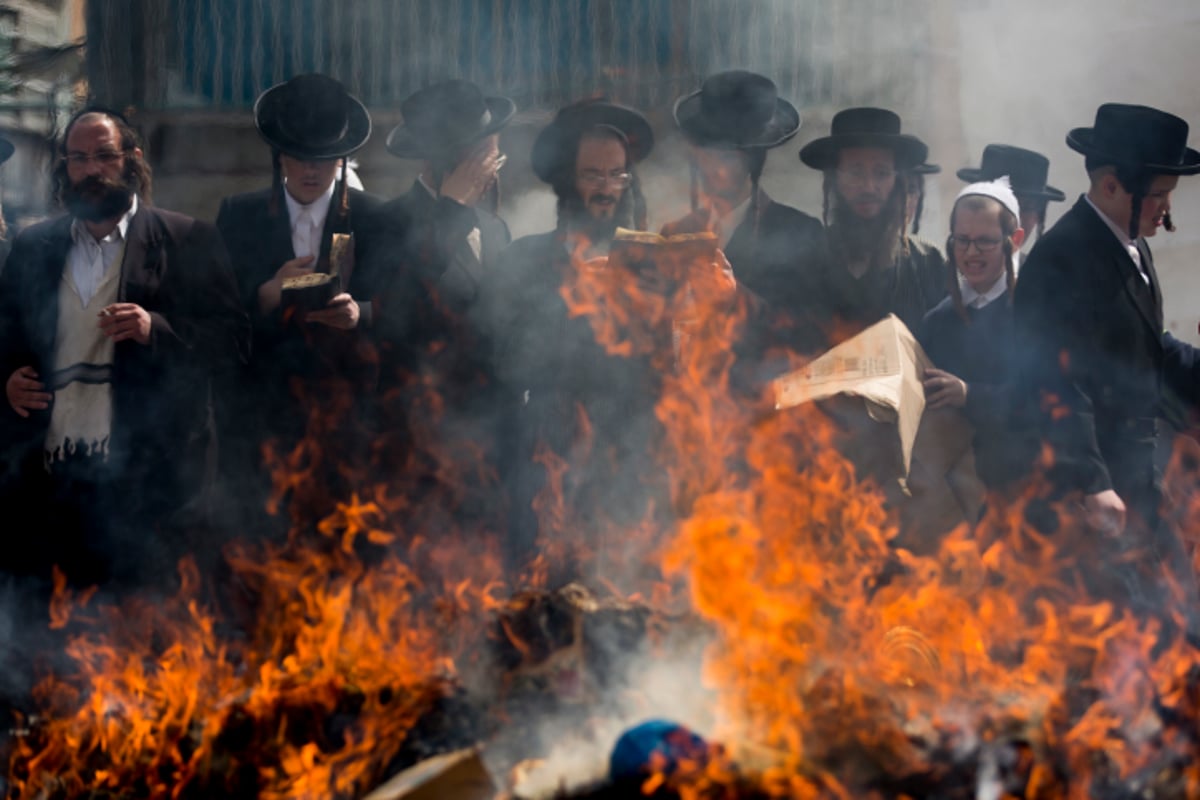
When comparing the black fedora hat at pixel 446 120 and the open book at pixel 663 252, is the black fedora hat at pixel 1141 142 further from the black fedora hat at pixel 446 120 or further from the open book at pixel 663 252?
the black fedora hat at pixel 446 120

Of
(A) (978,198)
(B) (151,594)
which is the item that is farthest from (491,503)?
(A) (978,198)

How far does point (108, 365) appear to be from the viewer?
4.97 metres

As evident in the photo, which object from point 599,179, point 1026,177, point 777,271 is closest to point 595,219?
point 599,179

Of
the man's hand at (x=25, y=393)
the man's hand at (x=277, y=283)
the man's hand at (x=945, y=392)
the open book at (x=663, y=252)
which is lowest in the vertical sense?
the man's hand at (x=25, y=393)

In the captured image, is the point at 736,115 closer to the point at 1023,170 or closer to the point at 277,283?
the point at 1023,170

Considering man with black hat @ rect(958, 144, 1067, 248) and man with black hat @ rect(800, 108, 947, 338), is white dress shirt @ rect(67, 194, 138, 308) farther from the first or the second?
man with black hat @ rect(958, 144, 1067, 248)

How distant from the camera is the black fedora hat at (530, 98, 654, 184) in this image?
530 centimetres

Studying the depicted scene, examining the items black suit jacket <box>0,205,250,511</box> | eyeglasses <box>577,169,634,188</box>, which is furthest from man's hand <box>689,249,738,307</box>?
black suit jacket <box>0,205,250,511</box>

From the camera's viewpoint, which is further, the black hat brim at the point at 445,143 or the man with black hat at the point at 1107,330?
the black hat brim at the point at 445,143

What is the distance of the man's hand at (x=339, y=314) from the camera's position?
4902 millimetres

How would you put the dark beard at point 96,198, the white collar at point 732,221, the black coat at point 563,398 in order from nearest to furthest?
the black coat at point 563,398 < the dark beard at point 96,198 < the white collar at point 732,221

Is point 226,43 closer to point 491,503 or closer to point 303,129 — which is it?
point 303,129

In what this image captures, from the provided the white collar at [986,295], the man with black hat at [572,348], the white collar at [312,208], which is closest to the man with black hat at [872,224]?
the white collar at [986,295]

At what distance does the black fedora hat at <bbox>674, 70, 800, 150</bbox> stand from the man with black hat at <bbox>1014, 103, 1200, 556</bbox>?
1.22 m
